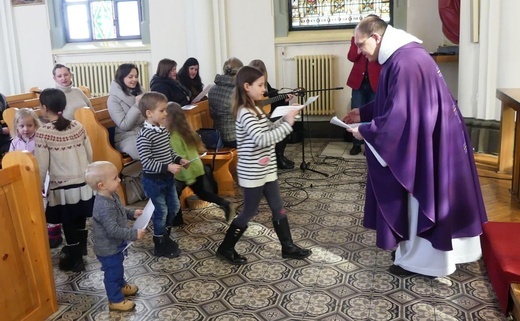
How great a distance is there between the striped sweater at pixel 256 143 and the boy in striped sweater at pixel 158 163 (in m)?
0.53

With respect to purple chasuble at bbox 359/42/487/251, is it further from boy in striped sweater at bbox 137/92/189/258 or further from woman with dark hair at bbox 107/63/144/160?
woman with dark hair at bbox 107/63/144/160

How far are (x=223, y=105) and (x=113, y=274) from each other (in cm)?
281

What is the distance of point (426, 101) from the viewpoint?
3.50 meters

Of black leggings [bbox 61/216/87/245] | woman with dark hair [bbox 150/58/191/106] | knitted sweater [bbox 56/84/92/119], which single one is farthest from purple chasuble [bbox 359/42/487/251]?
knitted sweater [bbox 56/84/92/119]

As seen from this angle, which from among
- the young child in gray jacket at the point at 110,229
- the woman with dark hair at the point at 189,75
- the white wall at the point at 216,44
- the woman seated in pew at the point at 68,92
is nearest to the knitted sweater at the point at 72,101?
the woman seated in pew at the point at 68,92

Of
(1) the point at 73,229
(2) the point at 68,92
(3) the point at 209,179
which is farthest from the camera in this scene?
(2) the point at 68,92

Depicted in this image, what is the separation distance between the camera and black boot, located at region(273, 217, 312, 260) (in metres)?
4.11

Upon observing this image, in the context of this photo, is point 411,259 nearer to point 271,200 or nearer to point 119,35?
point 271,200

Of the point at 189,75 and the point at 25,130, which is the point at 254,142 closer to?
the point at 25,130

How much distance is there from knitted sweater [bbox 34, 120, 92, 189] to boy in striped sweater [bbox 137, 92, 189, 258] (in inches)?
17.2

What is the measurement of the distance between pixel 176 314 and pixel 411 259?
1522 millimetres

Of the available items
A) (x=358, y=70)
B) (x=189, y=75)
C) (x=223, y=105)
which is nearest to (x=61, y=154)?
(x=223, y=105)

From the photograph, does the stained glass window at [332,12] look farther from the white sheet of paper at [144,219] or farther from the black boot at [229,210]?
the white sheet of paper at [144,219]

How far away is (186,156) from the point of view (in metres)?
A: 4.78
